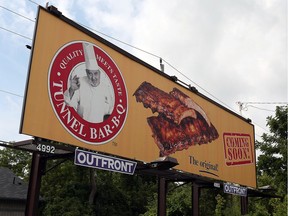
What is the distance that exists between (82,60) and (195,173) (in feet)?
20.8

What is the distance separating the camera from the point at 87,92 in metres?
10.0

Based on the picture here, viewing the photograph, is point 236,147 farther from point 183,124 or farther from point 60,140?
point 60,140

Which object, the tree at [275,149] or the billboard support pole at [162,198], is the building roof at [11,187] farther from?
the tree at [275,149]

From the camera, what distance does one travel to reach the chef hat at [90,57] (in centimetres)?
1028

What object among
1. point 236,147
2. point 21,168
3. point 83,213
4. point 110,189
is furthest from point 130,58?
point 21,168

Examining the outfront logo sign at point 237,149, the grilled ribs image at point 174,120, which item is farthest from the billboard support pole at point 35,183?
the outfront logo sign at point 237,149

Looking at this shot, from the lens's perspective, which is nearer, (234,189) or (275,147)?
(234,189)

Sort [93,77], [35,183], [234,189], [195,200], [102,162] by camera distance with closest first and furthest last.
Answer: [35,183]
[102,162]
[93,77]
[195,200]
[234,189]

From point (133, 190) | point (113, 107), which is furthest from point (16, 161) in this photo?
point (113, 107)

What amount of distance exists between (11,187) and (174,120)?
48.6 ft

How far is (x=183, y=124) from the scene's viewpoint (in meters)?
13.8

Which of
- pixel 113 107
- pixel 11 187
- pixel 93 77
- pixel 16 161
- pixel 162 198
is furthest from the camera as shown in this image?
pixel 16 161

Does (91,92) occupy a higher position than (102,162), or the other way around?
(91,92)

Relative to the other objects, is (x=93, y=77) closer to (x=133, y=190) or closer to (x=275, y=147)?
(x=275, y=147)
